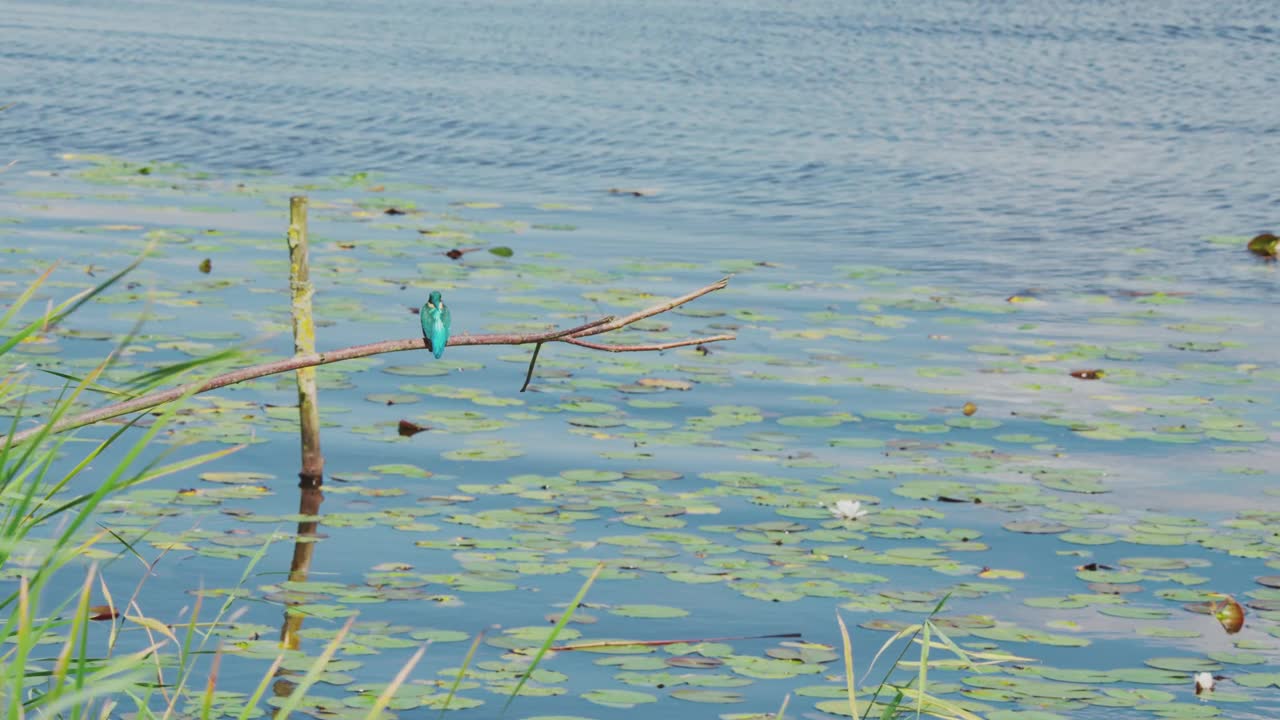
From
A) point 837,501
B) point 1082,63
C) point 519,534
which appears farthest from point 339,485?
point 1082,63

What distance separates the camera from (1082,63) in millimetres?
28312

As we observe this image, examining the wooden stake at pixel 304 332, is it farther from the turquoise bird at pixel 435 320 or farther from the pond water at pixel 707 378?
the turquoise bird at pixel 435 320

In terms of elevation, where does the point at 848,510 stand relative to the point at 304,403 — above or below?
below

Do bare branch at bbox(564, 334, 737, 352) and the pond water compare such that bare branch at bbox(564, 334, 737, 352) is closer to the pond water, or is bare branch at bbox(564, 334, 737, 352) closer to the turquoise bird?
the pond water

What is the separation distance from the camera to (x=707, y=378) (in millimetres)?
8906

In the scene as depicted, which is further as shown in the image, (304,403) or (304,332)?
(304,403)

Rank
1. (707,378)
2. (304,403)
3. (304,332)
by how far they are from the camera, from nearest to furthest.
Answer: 1. (304,332)
2. (304,403)
3. (707,378)

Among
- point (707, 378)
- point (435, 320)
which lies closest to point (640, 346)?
point (435, 320)

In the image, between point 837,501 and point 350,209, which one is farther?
point 350,209

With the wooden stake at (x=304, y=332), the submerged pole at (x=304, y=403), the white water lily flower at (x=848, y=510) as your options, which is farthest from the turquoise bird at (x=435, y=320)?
the white water lily flower at (x=848, y=510)

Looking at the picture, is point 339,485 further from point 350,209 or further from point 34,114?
point 34,114

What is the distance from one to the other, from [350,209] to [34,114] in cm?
719

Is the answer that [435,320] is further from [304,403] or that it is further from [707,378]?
[707,378]

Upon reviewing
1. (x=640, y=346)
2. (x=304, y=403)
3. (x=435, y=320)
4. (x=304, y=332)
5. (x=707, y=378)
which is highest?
(x=640, y=346)
